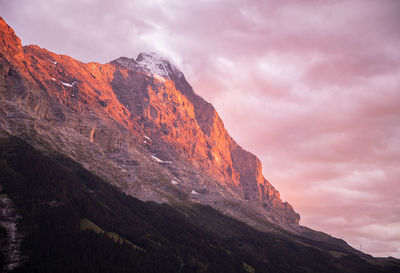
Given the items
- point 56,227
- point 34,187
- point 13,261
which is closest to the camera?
point 13,261

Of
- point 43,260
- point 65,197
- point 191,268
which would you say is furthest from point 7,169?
point 191,268

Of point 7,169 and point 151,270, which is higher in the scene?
point 7,169

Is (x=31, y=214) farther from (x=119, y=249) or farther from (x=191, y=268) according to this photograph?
(x=191, y=268)

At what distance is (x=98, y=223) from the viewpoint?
182 meters

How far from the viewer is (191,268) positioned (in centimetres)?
19312

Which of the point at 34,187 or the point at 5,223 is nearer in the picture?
the point at 5,223

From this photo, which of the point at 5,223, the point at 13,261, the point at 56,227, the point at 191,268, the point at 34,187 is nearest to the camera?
the point at 13,261

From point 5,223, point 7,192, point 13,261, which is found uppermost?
point 7,192

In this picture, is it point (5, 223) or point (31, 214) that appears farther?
point (31, 214)

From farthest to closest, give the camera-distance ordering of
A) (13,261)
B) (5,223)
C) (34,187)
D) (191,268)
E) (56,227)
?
(191,268)
(34,187)
(56,227)
(5,223)
(13,261)

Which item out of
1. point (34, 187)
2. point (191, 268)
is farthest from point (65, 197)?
point (191, 268)

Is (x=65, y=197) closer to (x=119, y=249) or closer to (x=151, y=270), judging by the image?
(x=119, y=249)

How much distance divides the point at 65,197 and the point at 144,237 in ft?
163

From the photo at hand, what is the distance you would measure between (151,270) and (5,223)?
2697 inches
